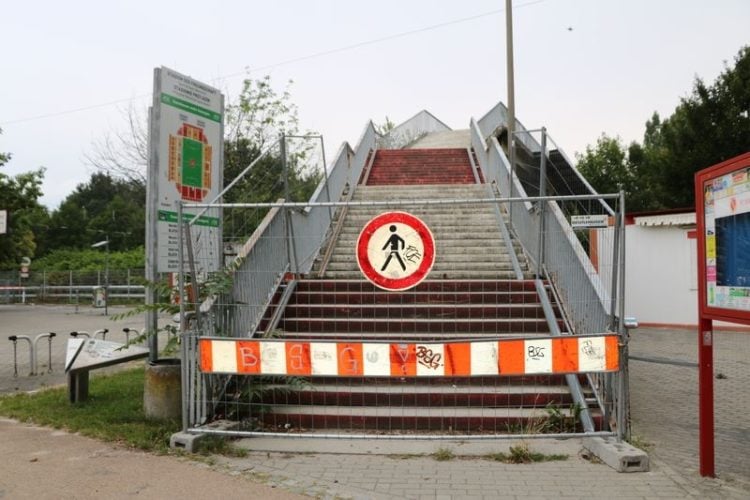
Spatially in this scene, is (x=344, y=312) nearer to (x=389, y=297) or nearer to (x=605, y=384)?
(x=389, y=297)

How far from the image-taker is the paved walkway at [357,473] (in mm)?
4574

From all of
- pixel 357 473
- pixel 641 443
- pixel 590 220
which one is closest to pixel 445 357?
pixel 357 473

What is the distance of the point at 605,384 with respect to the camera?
19.6 ft

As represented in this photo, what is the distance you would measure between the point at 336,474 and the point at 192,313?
228 cm

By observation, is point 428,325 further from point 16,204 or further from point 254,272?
point 16,204

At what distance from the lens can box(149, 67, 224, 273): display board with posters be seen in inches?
274

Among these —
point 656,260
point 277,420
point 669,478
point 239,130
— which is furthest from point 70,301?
point 669,478

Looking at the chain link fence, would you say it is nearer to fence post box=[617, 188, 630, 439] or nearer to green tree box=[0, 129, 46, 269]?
green tree box=[0, 129, 46, 269]

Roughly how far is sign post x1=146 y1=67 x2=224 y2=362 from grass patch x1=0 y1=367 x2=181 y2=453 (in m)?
0.80

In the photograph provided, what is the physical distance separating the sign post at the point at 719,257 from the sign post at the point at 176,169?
475 cm

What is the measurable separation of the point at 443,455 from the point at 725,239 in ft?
9.19

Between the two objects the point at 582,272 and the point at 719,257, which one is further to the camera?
the point at 582,272

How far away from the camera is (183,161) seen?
24.1 feet

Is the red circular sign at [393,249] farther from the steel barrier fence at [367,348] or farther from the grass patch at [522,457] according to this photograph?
the grass patch at [522,457]
